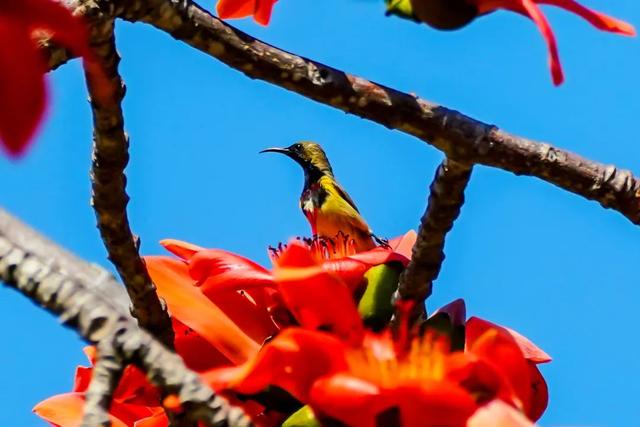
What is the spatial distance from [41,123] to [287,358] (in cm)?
55

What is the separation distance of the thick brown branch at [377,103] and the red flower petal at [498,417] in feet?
1.02

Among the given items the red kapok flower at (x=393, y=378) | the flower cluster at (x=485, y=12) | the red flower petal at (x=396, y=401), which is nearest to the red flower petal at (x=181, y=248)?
the red kapok flower at (x=393, y=378)

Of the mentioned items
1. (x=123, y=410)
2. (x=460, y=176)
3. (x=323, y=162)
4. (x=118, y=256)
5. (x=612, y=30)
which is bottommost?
(x=123, y=410)

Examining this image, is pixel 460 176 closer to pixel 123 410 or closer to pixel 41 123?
pixel 123 410

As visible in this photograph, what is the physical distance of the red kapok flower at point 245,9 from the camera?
114 centimetres

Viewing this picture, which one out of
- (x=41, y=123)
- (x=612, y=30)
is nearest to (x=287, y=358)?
(x=612, y=30)

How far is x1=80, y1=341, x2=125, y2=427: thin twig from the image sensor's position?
0.70 m

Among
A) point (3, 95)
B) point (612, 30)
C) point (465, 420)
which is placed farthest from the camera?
point (465, 420)

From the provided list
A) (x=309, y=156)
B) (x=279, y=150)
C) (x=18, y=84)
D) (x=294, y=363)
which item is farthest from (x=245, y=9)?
(x=279, y=150)

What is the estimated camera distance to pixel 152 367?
0.75 metres

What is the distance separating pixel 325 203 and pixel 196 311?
168cm

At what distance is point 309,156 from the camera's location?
182 inches

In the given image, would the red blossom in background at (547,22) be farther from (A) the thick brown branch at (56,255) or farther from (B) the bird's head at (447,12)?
(A) the thick brown branch at (56,255)

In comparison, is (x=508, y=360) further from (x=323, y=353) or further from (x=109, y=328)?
(x=109, y=328)
